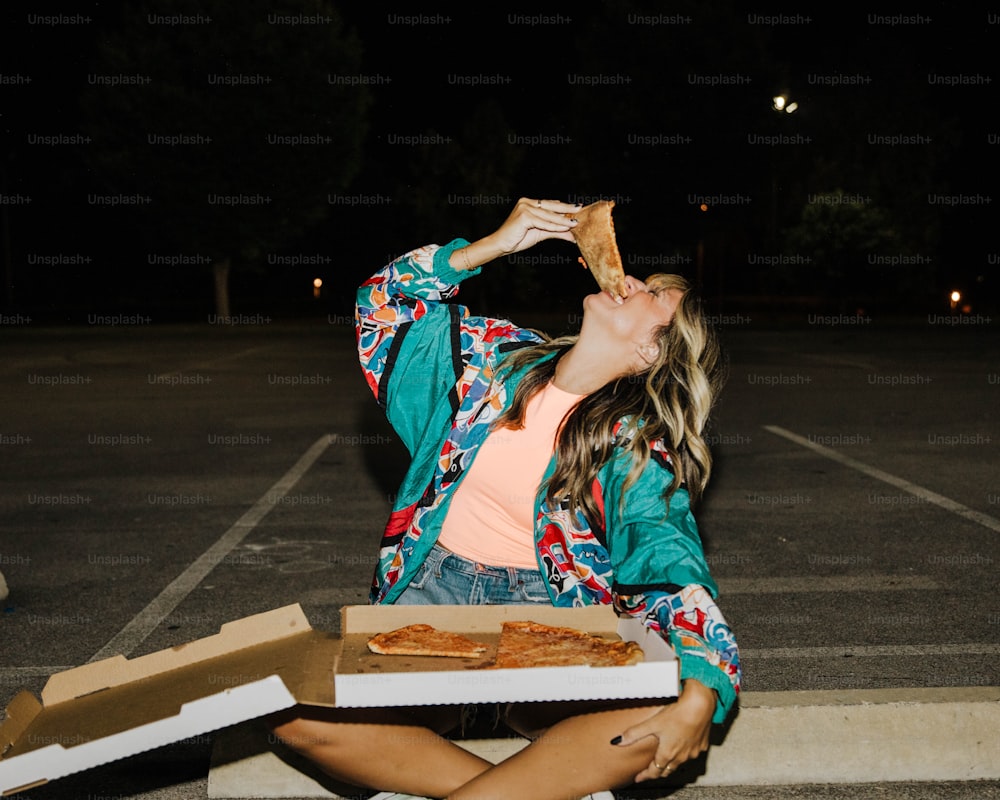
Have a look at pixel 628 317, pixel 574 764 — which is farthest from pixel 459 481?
pixel 574 764

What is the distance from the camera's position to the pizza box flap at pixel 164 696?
2211 mm

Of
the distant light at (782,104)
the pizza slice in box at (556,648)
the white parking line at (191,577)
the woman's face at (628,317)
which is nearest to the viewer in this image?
the pizza slice in box at (556,648)

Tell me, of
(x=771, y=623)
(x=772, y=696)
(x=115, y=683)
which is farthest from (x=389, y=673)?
(x=771, y=623)

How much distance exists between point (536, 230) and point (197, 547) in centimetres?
430

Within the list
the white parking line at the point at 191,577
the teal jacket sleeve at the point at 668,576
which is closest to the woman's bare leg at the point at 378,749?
the teal jacket sleeve at the point at 668,576

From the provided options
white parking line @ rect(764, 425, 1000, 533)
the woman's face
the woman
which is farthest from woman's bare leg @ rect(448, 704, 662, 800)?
white parking line @ rect(764, 425, 1000, 533)

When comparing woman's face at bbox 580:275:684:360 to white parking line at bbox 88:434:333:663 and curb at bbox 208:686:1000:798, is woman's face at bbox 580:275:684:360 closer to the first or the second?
curb at bbox 208:686:1000:798

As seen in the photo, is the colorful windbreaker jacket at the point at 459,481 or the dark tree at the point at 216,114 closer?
the colorful windbreaker jacket at the point at 459,481

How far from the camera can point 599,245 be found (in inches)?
134

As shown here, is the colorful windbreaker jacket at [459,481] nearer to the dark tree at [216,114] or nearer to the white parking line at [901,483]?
the white parking line at [901,483]

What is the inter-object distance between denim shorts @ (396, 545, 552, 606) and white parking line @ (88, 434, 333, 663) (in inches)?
89.5

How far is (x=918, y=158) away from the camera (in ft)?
184

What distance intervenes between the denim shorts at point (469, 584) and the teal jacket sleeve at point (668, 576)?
31 centimetres

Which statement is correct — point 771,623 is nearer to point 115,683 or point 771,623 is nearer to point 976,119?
point 115,683
